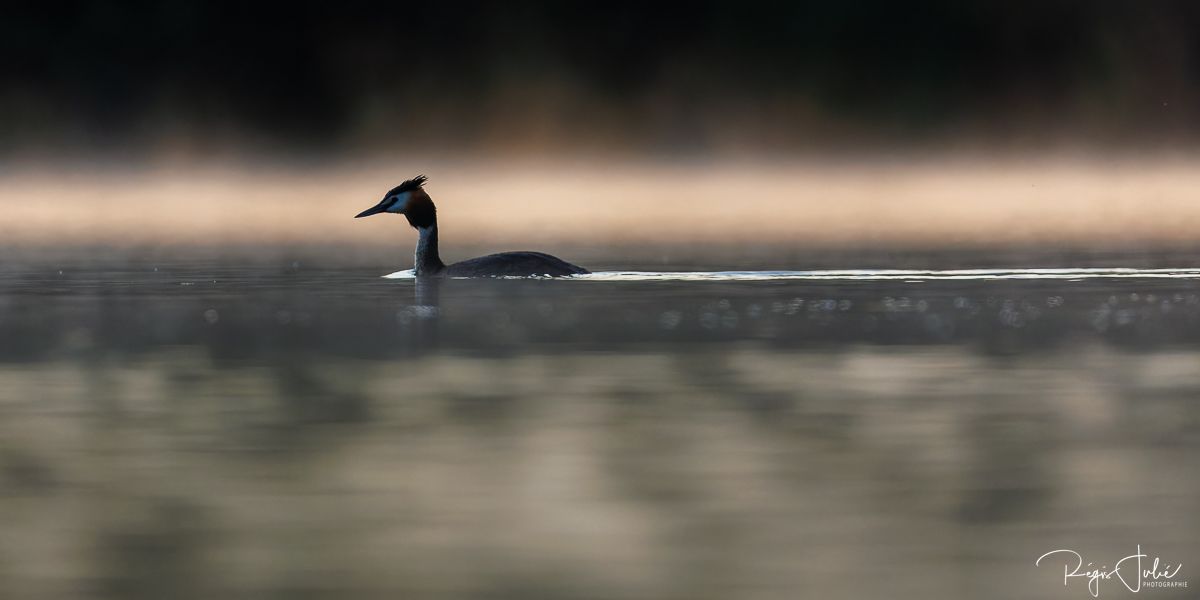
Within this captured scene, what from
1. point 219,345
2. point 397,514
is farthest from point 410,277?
point 397,514

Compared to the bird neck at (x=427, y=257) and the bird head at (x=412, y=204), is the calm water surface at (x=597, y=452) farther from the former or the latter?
the bird head at (x=412, y=204)

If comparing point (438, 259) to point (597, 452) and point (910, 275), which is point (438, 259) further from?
point (597, 452)

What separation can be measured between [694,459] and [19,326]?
34.9 ft

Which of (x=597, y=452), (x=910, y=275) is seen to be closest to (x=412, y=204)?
(x=910, y=275)

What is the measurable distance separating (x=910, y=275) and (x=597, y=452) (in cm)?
1674

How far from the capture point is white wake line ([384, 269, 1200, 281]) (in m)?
28.2

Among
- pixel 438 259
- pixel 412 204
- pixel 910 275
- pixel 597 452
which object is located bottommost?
pixel 597 452

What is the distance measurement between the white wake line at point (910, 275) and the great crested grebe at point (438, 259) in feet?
1.54

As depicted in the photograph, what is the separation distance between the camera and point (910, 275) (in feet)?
94.6

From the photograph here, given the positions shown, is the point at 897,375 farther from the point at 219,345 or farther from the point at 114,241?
the point at 114,241

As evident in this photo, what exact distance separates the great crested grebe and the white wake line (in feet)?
1.54

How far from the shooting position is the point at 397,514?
35.2 ft

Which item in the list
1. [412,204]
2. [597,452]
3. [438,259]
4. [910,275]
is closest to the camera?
[597,452]

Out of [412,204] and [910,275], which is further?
[412,204]
